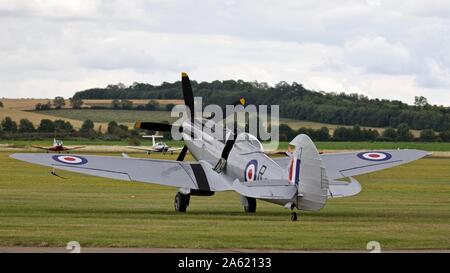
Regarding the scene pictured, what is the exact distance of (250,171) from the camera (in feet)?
85.6

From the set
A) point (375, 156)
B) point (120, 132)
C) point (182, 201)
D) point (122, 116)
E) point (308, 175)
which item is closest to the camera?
point (308, 175)

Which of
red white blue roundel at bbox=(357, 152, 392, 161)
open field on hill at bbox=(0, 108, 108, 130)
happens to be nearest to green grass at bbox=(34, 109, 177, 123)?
open field on hill at bbox=(0, 108, 108, 130)

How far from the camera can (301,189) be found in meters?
23.6

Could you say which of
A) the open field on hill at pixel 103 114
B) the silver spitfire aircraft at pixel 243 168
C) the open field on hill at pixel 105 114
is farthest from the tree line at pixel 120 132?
the silver spitfire aircraft at pixel 243 168

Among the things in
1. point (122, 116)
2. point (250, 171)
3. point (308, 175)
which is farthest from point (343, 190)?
point (122, 116)

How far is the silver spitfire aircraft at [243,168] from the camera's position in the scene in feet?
76.7

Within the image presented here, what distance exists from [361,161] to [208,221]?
6.54 m

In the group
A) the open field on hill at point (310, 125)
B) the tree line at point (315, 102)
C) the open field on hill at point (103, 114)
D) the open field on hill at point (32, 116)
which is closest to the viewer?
the tree line at point (315, 102)

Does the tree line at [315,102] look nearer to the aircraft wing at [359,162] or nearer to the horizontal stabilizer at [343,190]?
the aircraft wing at [359,162]

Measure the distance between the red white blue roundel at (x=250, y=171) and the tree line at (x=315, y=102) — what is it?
59113mm

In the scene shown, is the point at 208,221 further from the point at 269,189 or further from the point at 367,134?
the point at 367,134

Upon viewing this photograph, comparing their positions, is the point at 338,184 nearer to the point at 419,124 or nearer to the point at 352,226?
the point at 352,226

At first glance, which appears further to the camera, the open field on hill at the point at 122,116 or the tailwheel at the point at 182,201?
the open field on hill at the point at 122,116
